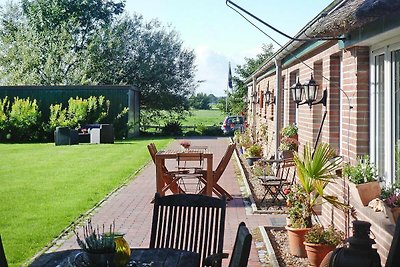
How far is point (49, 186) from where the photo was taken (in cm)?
1275

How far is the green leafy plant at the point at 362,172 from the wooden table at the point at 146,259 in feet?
7.39

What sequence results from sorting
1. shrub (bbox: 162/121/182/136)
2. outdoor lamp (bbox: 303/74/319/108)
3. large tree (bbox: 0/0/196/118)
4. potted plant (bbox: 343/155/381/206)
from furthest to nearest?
1. large tree (bbox: 0/0/196/118)
2. shrub (bbox: 162/121/182/136)
3. outdoor lamp (bbox: 303/74/319/108)
4. potted plant (bbox: 343/155/381/206)

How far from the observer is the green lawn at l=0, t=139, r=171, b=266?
7.97 m

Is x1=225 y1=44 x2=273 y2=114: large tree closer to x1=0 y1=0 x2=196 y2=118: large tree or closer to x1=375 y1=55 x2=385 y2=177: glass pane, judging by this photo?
x1=0 y1=0 x2=196 y2=118: large tree

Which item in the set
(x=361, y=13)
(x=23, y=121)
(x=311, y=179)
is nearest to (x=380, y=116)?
(x=311, y=179)

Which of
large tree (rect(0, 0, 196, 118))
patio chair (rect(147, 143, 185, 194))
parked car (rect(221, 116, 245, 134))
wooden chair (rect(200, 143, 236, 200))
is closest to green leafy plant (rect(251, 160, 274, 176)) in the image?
wooden chair (rect(200, 143, 236, 200))

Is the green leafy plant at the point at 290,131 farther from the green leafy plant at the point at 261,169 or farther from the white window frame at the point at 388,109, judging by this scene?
the white window frame at the point at 388,109

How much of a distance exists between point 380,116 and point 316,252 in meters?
1.60

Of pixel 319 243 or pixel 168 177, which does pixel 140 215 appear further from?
pixel 319 243

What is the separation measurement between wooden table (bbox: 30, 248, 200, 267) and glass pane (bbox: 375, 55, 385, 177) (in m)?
2.78

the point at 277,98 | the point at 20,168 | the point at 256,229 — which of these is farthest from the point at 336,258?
the point at 20,168

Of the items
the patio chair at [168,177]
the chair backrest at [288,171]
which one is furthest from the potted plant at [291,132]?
the patio chair at [168,177]

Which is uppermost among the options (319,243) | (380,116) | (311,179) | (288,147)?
(380,116)

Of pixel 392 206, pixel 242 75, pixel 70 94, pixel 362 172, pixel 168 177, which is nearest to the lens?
pixel 392 206
